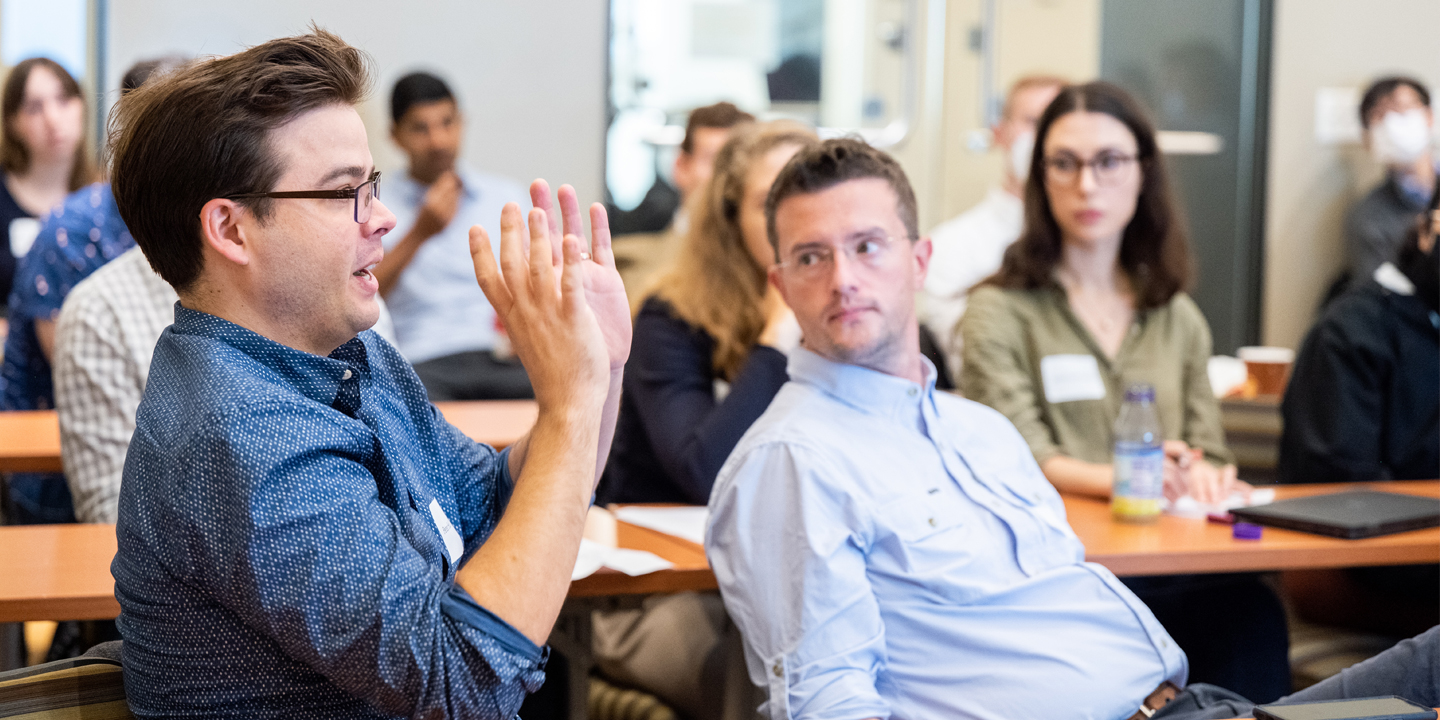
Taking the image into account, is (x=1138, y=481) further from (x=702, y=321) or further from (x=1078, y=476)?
(x=702, y=321)

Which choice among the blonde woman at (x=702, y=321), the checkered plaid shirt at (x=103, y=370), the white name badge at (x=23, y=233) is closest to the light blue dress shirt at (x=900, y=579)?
the blonde woman at (x=702, y=321)

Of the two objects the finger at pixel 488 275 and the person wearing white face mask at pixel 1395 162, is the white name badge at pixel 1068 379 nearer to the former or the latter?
the finger at pixel 488 275

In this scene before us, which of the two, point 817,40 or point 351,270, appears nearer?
point 351,270

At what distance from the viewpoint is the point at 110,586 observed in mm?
1663

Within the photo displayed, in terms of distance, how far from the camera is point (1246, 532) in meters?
2.06

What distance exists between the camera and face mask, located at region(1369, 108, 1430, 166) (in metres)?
5.28

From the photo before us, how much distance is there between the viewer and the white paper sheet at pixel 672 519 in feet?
6.79

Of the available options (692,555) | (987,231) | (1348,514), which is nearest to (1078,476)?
(1348,514)

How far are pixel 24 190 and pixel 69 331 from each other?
114 inches

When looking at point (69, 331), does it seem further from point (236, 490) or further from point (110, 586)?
point (236, 490)

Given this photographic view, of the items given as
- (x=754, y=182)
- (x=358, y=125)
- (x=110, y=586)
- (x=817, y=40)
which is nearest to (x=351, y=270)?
(x=358, y=125)

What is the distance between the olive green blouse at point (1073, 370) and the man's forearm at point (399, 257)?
2.46 meters

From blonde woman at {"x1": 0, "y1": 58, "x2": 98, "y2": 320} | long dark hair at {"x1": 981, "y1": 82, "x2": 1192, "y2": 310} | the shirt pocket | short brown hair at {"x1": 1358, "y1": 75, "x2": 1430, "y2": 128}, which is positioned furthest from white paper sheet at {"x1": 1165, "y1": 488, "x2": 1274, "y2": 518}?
blonde woman at {"x1": 0, "y1": 58, "x2": 98, "y2": 320}

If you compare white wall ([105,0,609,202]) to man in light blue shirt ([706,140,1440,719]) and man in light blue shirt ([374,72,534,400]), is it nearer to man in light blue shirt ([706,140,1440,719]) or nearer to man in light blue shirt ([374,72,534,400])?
man in light blue shirt ([374,72,534,400])
